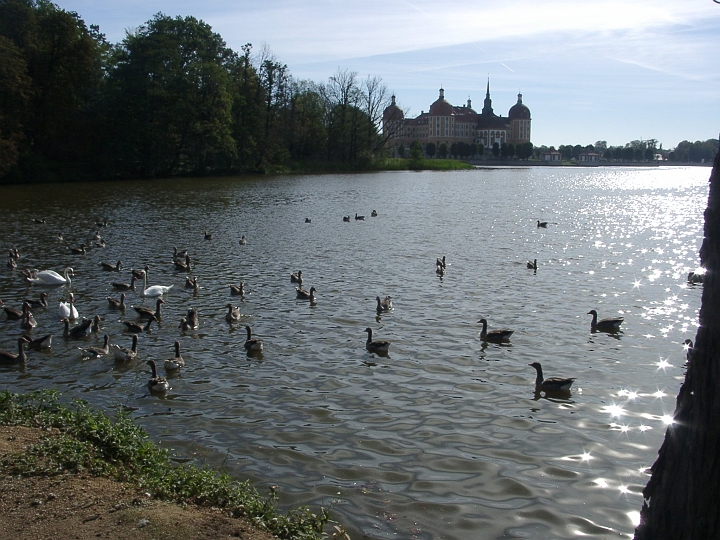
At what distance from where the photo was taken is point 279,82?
299 feet

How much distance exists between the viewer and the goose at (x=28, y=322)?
13773 millimetres

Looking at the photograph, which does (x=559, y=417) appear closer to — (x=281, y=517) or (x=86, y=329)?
(x=281, y=517)

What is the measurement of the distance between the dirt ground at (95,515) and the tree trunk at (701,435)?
3323 millimetres

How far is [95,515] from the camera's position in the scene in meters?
5.44

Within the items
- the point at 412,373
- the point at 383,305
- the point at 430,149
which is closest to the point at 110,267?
the point at 383,305

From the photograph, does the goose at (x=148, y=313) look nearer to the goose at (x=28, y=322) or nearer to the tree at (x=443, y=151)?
the goose at (x=28, y=322)

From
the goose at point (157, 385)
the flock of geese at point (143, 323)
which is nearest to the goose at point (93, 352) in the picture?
the flock of geese at point (143, 323)

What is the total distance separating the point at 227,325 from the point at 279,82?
82.7 meters

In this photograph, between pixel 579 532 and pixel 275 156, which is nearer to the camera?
pixel 579 532

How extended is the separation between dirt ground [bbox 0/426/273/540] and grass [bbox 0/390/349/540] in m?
0.16

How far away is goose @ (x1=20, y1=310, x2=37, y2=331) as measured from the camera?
13.8 metres

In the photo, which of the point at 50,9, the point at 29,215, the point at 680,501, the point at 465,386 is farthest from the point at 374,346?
the point at 50,9

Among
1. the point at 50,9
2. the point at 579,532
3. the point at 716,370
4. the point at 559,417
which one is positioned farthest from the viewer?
the point at 50,9

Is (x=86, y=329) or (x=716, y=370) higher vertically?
(x=716, y=370)
